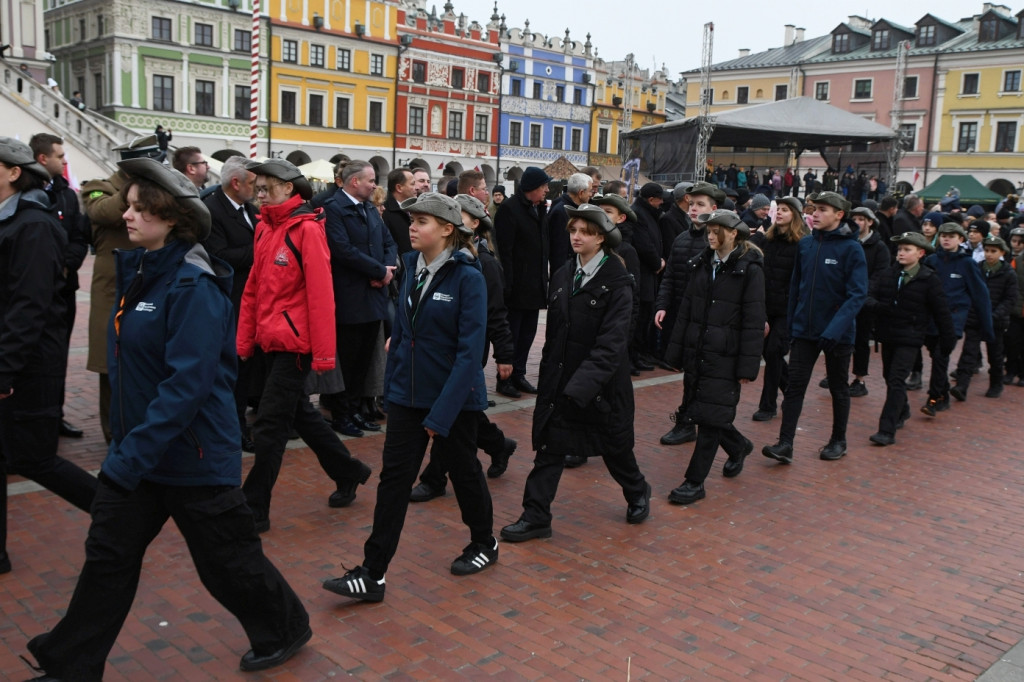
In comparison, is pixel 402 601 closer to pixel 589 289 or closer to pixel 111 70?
pixel 589 289

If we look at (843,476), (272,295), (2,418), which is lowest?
(843,476)

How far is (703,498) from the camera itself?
6594 millimetres

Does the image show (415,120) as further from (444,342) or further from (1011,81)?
(444,342)

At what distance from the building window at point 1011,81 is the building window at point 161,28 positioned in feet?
155

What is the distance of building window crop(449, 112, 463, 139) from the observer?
193ft

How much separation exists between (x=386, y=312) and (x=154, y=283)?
14.0ft

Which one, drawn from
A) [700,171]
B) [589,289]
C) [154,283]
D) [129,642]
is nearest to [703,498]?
[589,289]

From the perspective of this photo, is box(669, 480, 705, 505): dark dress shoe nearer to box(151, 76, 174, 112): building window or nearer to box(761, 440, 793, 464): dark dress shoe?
box(761, 440, 793, 464): dark dress shoe

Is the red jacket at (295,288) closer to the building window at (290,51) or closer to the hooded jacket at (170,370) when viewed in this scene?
the hooded jacket at (170,370)

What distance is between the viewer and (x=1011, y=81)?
5603 cm

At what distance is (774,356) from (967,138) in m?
56.5

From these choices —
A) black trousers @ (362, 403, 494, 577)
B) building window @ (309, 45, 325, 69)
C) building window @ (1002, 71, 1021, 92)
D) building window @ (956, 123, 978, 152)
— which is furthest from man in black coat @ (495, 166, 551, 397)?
building window @ (1002, 71, 1021, 92)

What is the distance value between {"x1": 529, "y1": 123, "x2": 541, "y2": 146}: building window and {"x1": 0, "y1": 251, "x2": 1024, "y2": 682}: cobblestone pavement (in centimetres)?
5864

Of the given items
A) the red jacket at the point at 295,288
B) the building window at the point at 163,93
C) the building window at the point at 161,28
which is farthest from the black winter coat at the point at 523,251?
the building window at the point at 161,28
